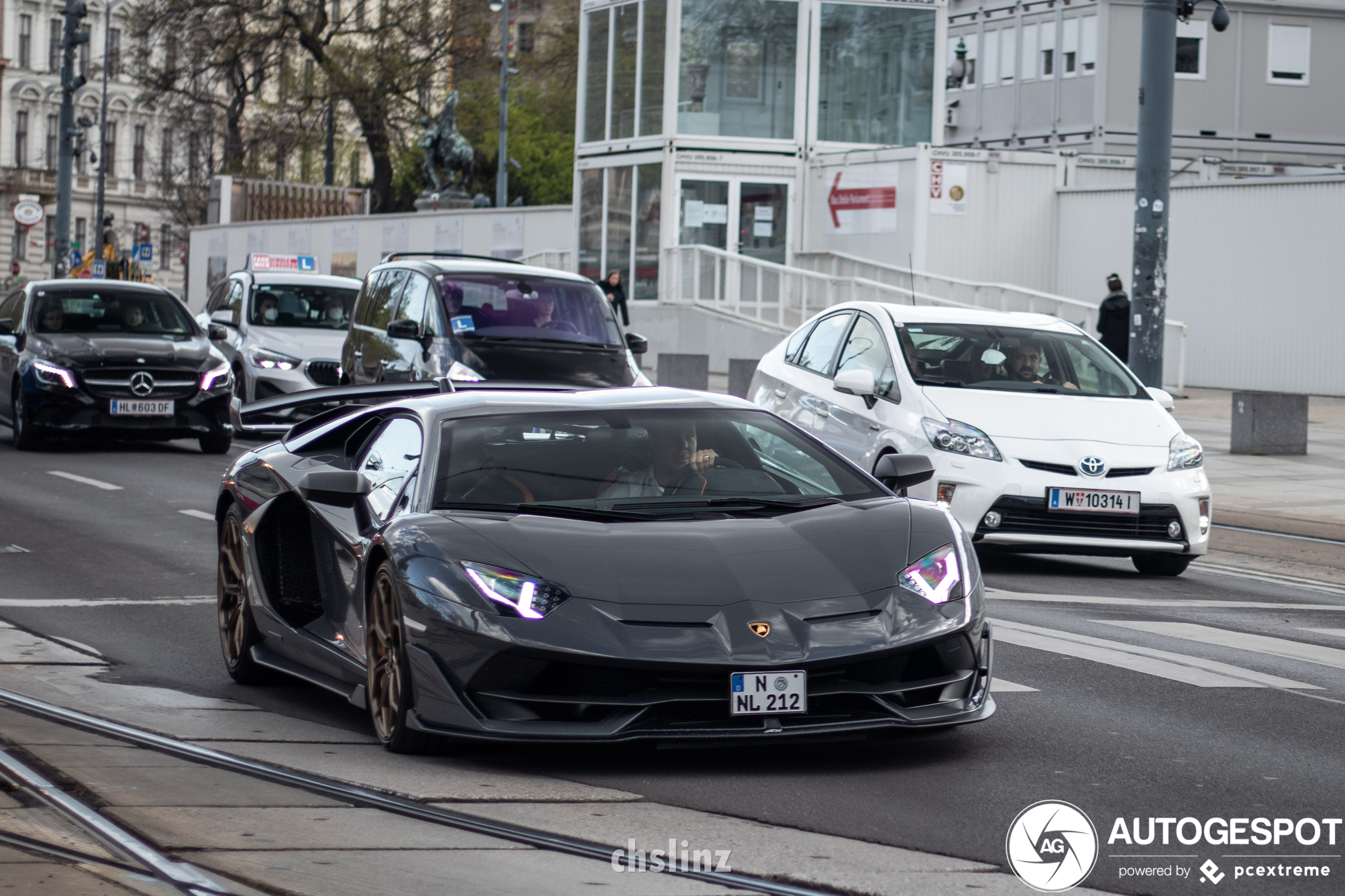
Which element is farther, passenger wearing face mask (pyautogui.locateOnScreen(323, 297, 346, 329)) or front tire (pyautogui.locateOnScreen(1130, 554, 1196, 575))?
passenger wearing face mask (pyautogui.locateOnScreen(323, 297, 346, 329))

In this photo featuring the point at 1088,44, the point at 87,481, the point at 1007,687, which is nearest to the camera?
the point at 1007,687

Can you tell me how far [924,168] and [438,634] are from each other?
31.3 metres

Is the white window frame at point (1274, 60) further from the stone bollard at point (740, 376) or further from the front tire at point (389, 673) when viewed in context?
the front tire at point (389, 673)

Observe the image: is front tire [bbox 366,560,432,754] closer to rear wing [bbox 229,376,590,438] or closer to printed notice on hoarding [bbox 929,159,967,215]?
rear wing [bbox 229,376,590,438]

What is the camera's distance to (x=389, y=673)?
6316 mm

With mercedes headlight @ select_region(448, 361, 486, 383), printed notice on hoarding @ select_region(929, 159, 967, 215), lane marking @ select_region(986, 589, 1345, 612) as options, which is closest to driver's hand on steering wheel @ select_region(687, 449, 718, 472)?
lane marking @ select_region(986, 589, 1345, 612)

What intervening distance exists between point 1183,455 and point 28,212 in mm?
39006

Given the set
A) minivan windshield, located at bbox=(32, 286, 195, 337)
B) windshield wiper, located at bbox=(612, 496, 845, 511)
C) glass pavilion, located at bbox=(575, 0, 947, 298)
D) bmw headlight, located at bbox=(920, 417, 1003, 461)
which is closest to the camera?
windshield wiper, located at bbox=(612, 496, 845, 511)

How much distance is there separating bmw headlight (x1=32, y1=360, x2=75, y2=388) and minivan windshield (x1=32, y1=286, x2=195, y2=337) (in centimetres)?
73

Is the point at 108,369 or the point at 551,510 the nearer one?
the point at 551,510

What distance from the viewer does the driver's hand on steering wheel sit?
6902 mm

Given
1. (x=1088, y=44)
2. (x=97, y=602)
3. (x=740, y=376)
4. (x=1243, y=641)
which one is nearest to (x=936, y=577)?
(x=1243, y=641)

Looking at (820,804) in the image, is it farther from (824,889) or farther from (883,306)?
(883,306)

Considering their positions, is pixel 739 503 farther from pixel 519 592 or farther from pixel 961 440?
pixel 961 440
